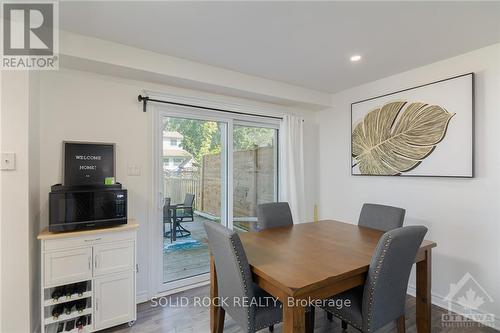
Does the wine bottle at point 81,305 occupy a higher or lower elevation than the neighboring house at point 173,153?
lower

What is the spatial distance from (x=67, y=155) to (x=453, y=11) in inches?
128

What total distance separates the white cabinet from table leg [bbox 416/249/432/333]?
2.35 metres

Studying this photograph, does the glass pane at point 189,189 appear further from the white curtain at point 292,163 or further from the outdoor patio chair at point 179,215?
the white curtain at point 292,163

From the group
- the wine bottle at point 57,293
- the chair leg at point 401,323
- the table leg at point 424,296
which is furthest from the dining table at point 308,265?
the wine bottle at point 57,293

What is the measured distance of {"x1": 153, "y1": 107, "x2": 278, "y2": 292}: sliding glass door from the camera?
9.16 feet

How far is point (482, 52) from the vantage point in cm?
226

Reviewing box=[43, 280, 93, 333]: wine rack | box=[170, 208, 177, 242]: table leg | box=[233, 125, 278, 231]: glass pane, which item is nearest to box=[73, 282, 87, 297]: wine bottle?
box=[43, 280, 93, 333]: wine rack

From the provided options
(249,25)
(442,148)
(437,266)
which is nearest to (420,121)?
(442,148)

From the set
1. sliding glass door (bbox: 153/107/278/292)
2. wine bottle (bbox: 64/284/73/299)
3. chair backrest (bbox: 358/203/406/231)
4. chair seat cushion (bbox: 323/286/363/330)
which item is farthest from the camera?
sliding glass door (bbox: 153/107/278/292)

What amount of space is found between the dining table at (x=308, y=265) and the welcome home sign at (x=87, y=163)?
1369 millimetres

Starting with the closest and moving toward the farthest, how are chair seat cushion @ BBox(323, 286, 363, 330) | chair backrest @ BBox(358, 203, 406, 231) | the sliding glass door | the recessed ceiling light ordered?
chair seat cushion @ BBox(323, 286, 363, 330)
chair backrest @ BBox(358, 203, 406, 231)
the recessed ceiling light
the sliding glass door

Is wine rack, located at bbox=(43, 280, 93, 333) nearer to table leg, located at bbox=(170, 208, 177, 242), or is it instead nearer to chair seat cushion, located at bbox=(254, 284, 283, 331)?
table leg, located at bbox=(170, 208, 177, 242)

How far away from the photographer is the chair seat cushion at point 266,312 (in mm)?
1529

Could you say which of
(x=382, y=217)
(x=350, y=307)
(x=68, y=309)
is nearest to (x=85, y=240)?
(x=68, y=309)
